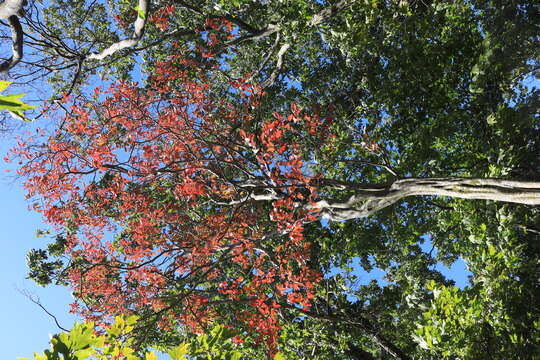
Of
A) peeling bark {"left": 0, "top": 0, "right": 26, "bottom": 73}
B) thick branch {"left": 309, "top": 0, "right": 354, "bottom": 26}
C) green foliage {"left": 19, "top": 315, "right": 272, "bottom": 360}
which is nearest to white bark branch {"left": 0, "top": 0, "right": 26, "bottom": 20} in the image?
peeling bark {"left": 0, "top": 0, "right": 26, "bottom": 73}

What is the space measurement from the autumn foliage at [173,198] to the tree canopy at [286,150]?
0.07 meters

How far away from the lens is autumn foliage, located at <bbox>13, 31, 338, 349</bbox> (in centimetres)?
862

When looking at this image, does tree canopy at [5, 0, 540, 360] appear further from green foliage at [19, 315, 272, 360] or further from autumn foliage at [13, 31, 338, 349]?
green foliage at [19, 315, 272, 360]

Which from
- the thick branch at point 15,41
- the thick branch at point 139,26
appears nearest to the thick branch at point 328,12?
the thick branch at point 139,26

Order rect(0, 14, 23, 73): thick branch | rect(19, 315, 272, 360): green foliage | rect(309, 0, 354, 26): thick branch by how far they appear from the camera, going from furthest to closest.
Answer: rect(309, 0, 354, 26): thick branch < rect(0, 14, 23, 73): thick branch < rect(19, 315, 272, 360): green foliage

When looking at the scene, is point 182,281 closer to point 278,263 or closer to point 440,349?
point 278,263

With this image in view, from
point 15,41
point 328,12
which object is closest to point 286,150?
point 328,12

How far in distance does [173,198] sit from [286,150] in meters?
4.77

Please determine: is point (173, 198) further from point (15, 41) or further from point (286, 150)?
point (15, 41)

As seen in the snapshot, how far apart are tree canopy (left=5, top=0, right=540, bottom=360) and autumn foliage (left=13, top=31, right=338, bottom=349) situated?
0.07 meters

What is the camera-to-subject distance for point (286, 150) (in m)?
10.9

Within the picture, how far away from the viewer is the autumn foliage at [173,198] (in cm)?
862

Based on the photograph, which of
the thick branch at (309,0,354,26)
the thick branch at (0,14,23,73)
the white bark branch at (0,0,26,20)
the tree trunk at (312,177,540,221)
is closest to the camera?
the white bark branch at (0,0,26,20)

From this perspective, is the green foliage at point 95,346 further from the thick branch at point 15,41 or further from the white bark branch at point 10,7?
the thick branch at point 15,41
